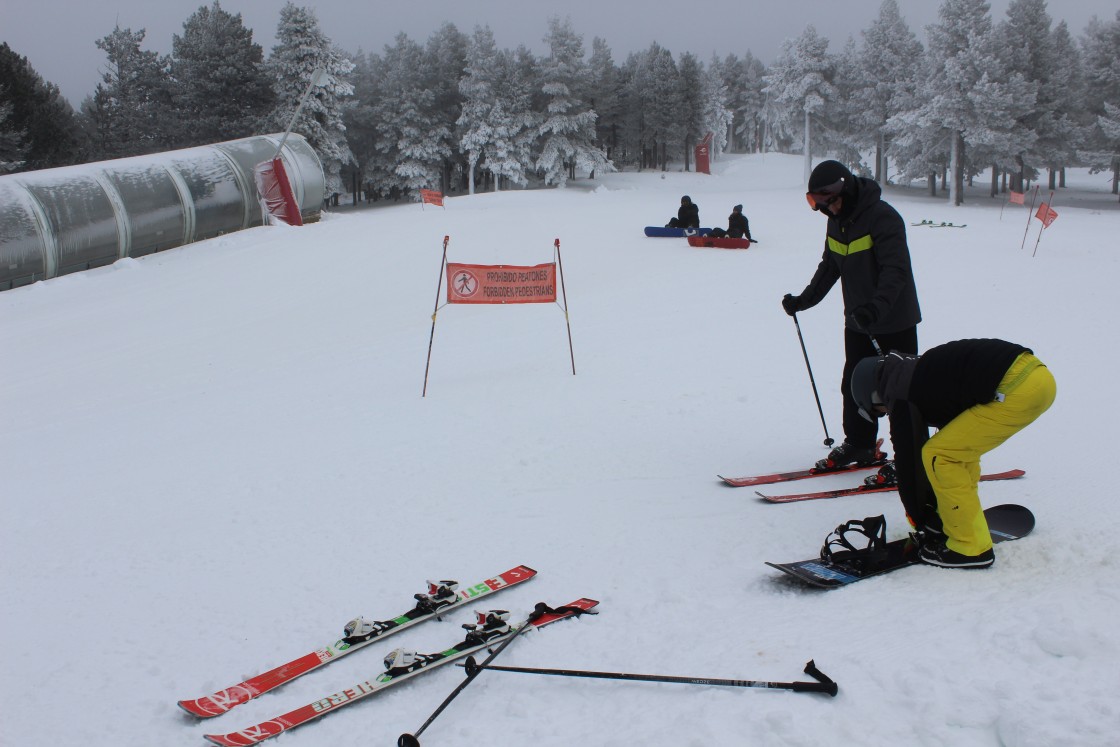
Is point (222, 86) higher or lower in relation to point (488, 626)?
higher

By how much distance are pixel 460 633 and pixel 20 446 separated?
600 cm

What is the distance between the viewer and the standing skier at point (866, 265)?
5.00 meters

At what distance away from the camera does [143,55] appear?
57188 millimetres

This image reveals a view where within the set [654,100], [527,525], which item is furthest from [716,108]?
[527,525]

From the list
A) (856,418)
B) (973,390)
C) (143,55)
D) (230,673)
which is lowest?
(230,673)

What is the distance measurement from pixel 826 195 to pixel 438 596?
11.5 feet

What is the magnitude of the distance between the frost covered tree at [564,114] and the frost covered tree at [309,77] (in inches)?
509

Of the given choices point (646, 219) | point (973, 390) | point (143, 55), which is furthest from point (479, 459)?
point (143, 55)

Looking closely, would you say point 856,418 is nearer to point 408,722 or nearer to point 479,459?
point 479,459

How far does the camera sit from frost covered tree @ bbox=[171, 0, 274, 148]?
44.6 meters

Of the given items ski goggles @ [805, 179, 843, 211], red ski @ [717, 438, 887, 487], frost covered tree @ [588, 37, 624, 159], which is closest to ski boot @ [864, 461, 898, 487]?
red ski @ [717, 438, 887, 487]

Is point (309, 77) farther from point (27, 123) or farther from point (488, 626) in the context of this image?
point (488, 626)

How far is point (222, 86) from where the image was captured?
44.5 meters

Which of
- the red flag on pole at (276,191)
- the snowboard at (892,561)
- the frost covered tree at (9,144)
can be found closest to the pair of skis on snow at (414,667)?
the snowboard at (892,561)
